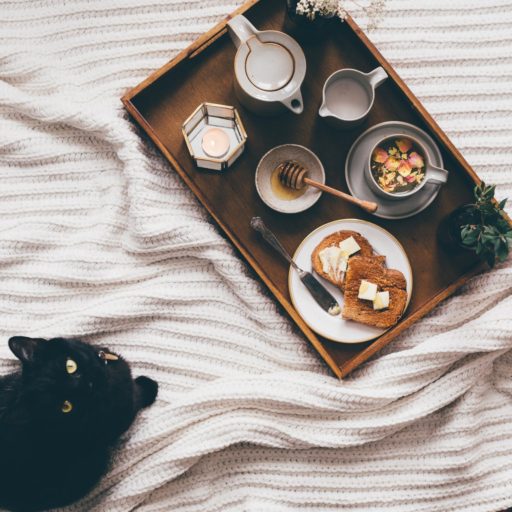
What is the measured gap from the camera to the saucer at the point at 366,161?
1.00 metres

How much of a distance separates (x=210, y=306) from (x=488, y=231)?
519 millimetres

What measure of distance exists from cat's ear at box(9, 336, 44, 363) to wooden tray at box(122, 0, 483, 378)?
1.23 ft

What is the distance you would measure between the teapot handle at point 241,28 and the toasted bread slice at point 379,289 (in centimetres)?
43

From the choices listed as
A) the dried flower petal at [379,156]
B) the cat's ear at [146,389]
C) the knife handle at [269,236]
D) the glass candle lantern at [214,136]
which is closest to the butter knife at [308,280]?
the knife handle at [269,236]

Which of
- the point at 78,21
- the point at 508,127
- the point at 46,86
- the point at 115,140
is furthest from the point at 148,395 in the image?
the point at 508,127

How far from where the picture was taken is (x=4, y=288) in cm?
108

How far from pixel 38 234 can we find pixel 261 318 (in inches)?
18.3

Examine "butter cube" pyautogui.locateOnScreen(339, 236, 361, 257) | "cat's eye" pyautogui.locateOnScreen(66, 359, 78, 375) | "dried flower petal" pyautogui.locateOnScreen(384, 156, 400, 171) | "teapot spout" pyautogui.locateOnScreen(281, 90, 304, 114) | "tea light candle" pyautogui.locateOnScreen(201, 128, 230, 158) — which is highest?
"tea light candle" pyautogui.locateOnScreen(201, 128, 230, 158)

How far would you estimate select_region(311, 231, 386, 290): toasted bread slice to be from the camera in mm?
1002

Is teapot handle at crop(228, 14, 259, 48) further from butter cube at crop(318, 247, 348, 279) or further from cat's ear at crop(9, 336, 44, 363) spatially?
cat's ear at crop(9, 336, 44, 363)

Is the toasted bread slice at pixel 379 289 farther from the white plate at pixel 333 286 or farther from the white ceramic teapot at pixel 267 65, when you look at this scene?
the white ceramic teapot at pixel 267 65

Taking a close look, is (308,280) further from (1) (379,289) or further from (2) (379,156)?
(2) (379,156)

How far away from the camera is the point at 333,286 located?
1.02 m

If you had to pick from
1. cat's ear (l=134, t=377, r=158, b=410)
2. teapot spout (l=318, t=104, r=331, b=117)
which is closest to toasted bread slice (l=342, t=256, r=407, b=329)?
teapot spout (l=318, t=104, r=331, b=117)
